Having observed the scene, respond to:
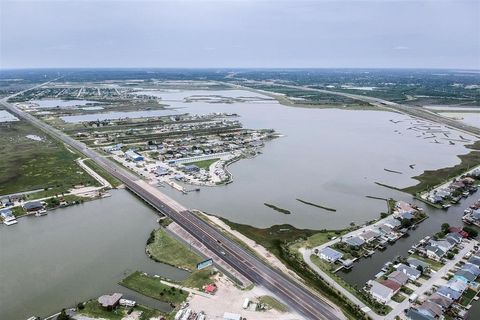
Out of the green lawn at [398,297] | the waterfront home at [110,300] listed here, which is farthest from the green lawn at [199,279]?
the green lawn at [398,297]

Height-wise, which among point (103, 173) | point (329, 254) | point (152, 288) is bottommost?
point (152, 288)

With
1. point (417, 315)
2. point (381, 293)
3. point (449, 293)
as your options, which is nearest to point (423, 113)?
point (449, 293)

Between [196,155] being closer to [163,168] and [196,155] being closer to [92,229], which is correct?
[163,168]

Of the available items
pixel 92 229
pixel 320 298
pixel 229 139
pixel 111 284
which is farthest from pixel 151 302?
pixel 229 139

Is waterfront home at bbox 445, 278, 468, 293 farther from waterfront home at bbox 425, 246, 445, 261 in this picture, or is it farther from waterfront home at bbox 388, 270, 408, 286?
waterfront home at bbox 425, 246, 445, 261

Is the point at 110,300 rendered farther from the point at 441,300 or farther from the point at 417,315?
the point at 441,300

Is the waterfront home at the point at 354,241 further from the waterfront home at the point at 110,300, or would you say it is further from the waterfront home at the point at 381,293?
the waterfront home at the point at 110,300

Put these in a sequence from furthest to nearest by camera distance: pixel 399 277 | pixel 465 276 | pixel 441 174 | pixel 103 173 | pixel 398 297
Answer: pixel 441 174, pixel 103 173, pixel 465 276, pixel 399 277, pixel 398 297
